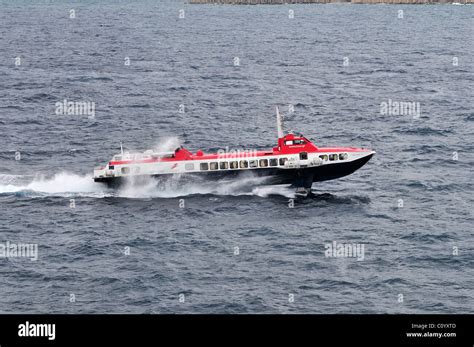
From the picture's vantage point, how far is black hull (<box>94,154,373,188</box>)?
74.4m

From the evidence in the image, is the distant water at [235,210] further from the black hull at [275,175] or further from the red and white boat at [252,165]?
the red and white boat at [252,165]

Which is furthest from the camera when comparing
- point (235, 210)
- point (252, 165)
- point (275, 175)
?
point (275, 175)

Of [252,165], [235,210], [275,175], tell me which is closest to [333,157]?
[275,175]

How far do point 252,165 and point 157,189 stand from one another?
9.57 meters

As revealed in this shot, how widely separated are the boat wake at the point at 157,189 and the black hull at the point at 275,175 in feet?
1.54

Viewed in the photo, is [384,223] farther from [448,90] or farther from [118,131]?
[448,90]

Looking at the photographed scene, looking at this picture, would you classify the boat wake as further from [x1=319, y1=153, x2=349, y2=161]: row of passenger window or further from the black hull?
[x1=319, y1=153, x2=349, y2=161]: row of passenger window

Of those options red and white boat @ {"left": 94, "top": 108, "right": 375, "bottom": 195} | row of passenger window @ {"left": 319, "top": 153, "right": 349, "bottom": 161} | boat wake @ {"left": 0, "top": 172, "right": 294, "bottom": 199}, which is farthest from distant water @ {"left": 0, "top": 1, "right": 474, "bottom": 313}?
row of passenger window @ {"left": 319, "top": 153, "right": 349, "bottom": 161}

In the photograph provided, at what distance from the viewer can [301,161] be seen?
74.1 meters

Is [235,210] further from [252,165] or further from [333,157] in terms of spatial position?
[333,157]

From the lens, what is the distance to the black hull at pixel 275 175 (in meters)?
74.4

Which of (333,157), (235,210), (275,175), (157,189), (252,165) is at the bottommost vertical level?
(235,210)

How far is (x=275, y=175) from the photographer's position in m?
74.6
